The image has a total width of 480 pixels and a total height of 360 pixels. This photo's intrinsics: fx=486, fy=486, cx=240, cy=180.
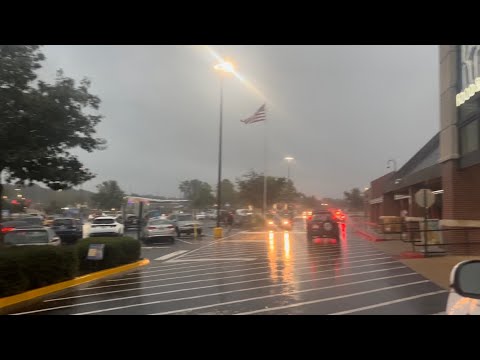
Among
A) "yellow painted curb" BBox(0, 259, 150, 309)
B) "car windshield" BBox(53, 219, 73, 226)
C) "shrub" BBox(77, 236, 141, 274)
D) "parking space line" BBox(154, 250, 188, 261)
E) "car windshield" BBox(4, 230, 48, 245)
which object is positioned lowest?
"yellow painted curb" BBox(0, 259, 150, 309)

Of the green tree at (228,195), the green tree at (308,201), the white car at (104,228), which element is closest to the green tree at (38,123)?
the white car at (104,228)

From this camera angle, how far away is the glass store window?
16.6 m

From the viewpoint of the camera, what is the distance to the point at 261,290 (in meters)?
11.1

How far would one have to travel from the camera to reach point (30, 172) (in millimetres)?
13594

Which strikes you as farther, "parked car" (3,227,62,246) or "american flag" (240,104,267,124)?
"american flag" (240,104,267,124)

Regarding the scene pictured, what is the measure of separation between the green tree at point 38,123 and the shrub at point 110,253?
82.0 inches

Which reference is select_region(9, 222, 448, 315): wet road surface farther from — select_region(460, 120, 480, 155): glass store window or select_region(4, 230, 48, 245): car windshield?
select_region(460, 120, 480, 155): glass store window

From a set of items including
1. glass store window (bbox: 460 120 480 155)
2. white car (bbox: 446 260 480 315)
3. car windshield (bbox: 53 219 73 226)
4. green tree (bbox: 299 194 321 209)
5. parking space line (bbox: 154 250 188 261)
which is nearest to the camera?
white car (bbox: 446 260 480 315)

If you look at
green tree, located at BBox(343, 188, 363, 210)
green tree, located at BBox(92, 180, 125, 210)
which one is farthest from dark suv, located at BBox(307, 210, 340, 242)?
green tree, located at BBox(343, 188, 363, 210)

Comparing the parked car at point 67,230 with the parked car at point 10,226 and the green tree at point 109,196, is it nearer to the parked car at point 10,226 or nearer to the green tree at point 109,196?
the parked car at point 10,226

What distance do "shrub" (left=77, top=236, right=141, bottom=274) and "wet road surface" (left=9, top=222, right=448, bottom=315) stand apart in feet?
2.65

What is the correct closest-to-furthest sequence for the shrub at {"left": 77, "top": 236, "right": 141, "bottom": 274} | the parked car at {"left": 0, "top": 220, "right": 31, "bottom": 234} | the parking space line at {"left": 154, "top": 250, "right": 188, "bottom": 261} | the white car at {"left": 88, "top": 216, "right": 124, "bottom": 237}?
the shrub at {"left": 77, "top": 236, "right": 141, "bottom": 274} < the parking space line at {"left": 154, "top": 250, "right": 188, "bottom": 261} < the parked car at {"left": 0, "top": 220, "right": 31, "bottom": 234} < the white car at {"left": 88, "top": 216, "right": 124, "bottom": 237}

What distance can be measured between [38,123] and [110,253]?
15.4ft
